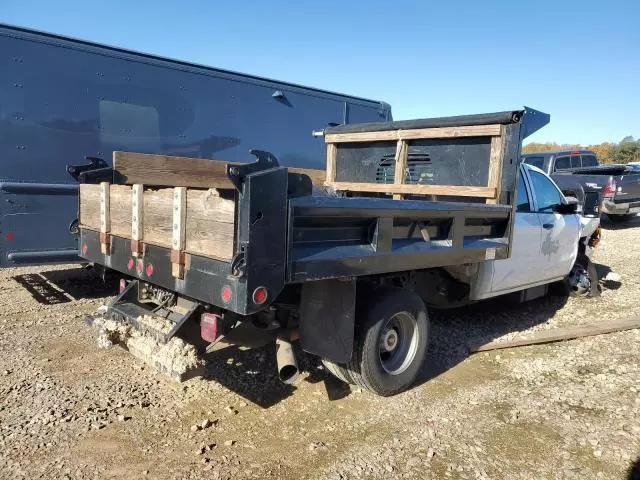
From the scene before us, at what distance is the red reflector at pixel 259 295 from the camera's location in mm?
2664

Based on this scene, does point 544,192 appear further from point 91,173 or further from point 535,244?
point 91,173

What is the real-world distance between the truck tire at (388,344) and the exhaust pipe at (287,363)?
493mm

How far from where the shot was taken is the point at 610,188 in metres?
13.6

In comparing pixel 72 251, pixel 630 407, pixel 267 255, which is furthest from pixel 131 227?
pixel 630 407

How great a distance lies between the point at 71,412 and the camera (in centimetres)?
345

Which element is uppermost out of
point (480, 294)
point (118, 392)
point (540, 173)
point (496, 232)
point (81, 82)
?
point (81, 82)

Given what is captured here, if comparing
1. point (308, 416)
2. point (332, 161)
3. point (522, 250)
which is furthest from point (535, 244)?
point (308, 416)

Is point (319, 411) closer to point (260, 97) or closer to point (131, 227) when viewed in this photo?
point (131, 227)

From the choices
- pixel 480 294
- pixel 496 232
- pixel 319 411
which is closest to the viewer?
pixel 319 411

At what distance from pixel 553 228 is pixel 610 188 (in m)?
9.51

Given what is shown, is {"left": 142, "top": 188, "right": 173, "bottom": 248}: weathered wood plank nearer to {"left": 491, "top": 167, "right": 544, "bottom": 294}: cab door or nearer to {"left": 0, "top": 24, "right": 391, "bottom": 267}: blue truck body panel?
{"left": 0, "top": 24, "right": 391, "bottom": 267}: blue truck body panel

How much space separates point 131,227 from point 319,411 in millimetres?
1867

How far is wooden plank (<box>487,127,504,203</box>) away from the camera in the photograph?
4.22 metres

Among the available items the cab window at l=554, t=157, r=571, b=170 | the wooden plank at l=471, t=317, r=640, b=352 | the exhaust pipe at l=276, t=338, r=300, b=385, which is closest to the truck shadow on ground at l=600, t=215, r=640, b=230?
the cab window at l=554, t=157, r=571, b=170
